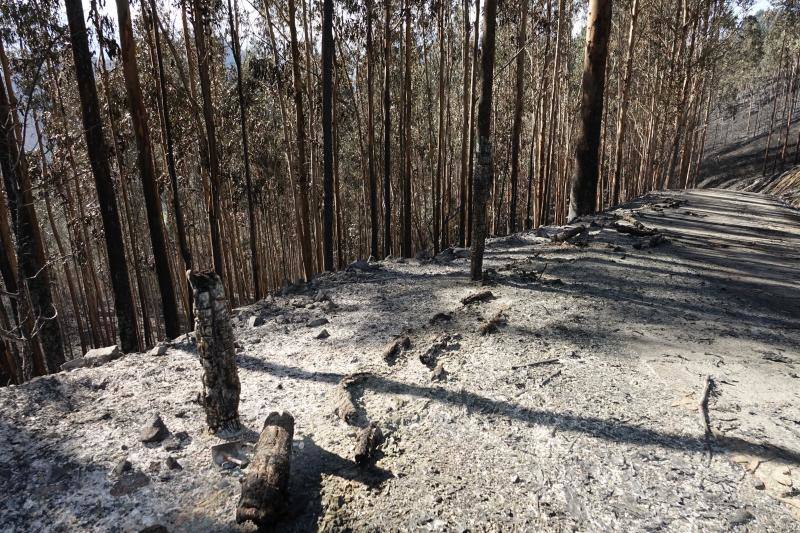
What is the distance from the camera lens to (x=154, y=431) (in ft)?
9.89

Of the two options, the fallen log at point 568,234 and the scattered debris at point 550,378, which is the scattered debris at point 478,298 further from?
the fallen log at point 568,234

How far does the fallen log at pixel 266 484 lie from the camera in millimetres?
2238

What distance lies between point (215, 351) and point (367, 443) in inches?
49.0

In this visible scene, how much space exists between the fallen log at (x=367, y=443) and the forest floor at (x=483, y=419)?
0.07 metres

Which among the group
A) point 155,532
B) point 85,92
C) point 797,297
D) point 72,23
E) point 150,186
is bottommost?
point 155,532

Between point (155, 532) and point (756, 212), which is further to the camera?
point (756, 212)

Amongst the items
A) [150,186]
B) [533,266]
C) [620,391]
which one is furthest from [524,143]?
[620,391]

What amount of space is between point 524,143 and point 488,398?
24265 millimetres

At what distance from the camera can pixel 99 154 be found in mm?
5777

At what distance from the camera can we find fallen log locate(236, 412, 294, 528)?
2238 millimetres

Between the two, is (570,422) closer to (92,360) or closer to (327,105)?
(92,360)

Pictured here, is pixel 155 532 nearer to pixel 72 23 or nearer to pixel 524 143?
pixel 72 23

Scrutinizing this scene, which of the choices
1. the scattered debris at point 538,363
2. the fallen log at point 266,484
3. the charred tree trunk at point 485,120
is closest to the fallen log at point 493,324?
the scattered debris at point 538,363

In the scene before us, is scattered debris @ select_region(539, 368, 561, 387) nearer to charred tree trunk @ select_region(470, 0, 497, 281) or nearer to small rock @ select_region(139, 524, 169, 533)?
charred tree trunk @ select_region(470, 0, 497, 281)
